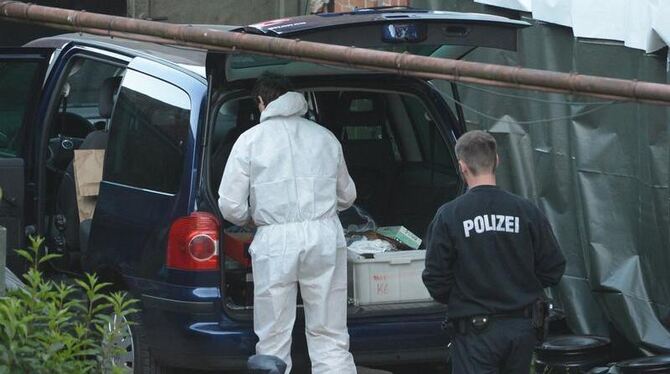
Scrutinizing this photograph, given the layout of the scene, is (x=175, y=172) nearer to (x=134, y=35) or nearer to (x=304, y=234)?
(x=304, y=234)

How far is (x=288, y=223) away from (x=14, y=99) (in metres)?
2.65

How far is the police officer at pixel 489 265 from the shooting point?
18.4 ft

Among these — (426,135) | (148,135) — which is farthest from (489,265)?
(426,135)

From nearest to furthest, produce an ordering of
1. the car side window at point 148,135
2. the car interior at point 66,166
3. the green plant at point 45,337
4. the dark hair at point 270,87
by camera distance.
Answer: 1. the green plant at point 45,337
2. the dark hair at point 270,87
3. the car side window at point 148,135
4. the car interior at point 66,166

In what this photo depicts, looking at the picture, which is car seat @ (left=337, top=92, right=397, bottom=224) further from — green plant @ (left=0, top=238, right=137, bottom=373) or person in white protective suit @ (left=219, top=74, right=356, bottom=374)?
green plant @ (left=0, top=238, right=137, bottom=373)

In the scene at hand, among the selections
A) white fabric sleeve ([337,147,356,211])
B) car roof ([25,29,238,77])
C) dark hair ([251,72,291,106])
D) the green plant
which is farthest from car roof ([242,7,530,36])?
the green plant

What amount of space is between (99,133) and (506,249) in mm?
3517

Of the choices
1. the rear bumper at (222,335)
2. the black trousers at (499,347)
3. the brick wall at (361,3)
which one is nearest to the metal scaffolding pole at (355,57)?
the black trousers at (499,347)

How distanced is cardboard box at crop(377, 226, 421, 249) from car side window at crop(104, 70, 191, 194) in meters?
1.35

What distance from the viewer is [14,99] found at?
8.31 meters

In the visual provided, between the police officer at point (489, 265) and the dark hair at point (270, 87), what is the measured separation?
1261 millimetres

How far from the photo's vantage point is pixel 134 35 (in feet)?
17.5

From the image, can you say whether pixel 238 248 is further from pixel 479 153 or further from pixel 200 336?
pixel 479 153

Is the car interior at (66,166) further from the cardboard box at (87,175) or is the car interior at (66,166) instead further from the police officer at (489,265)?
the police officer at (489,265)
